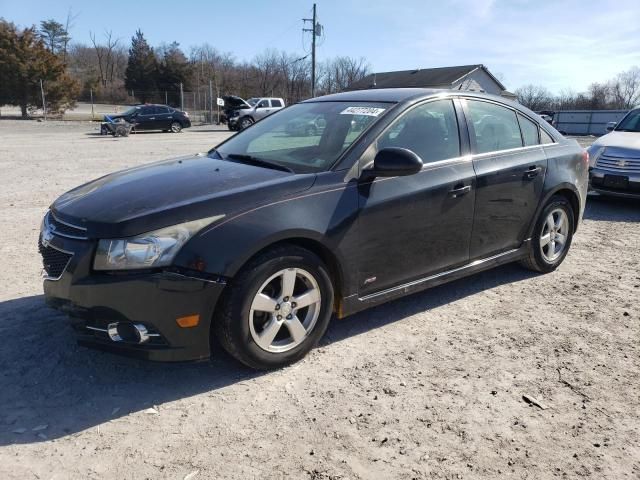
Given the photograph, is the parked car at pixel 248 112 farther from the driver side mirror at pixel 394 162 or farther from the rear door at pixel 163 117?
the driver side mirror at pixel 394 162

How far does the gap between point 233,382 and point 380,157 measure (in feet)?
5.52

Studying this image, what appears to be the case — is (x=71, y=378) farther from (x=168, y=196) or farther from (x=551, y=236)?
(x=551, y=236)

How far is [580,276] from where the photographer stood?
5.09 meters

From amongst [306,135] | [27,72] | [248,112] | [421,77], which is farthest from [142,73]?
[306,135]

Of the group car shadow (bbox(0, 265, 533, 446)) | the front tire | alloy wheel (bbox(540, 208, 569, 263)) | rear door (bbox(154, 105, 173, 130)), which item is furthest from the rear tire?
rear door (bbox(154, 105, 173, 130))

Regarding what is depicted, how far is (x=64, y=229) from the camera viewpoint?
3.05m

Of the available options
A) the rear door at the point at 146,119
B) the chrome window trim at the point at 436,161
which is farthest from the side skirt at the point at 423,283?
the rear door at the point at 146,119

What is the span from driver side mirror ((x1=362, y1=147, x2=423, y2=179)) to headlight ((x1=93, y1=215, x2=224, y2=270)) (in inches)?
53.4

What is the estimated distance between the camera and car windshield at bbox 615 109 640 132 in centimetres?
949

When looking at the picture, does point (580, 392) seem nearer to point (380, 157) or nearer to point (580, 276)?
point (380, 157)

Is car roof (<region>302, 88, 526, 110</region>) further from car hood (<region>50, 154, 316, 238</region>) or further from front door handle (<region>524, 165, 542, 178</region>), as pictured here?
car hood (<region>50, 154, 316, 238</region>)

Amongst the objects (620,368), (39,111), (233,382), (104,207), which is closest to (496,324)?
(620,368)

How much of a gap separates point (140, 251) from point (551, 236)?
3914mm

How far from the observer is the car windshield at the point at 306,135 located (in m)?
3.65
